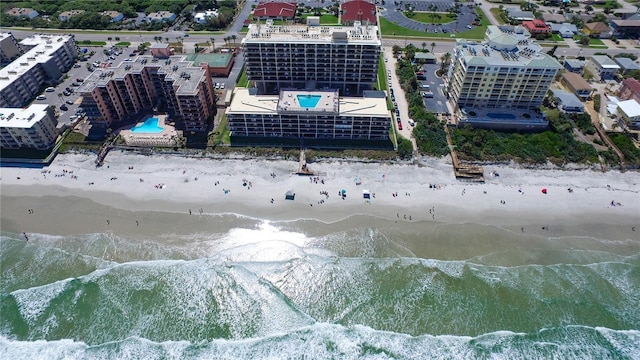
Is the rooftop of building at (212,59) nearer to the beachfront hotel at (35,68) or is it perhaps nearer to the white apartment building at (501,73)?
the beachfront hotel at (35,68)

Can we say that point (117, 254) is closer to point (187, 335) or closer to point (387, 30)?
point (187, 335)

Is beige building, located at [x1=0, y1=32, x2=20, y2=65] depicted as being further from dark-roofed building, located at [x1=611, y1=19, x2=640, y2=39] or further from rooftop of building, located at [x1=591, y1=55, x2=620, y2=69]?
dark-roofed building, located at [x1=611, y1=19, x2=640, y2=39]

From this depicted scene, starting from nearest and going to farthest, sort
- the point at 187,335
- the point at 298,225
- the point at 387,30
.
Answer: the point at 187,335 → the point at 298,225 → the point at 387,30

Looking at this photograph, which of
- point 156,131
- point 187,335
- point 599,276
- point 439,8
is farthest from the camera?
point 439,8

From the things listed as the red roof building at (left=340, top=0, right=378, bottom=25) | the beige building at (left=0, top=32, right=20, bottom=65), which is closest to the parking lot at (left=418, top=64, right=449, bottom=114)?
the red roof building at (left=340, top=0, right=378, bottom=25)

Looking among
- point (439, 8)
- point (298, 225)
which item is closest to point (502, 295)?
point (298, 225)

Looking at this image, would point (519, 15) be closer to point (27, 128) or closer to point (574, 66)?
point (574, 66)
